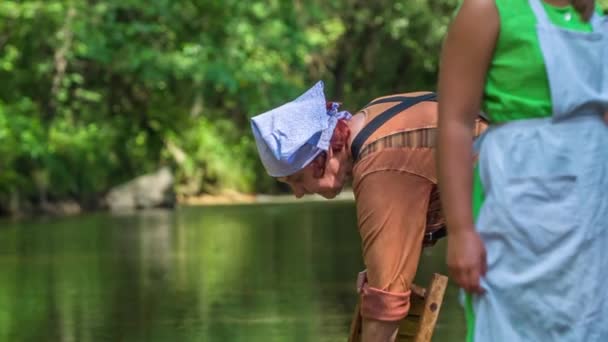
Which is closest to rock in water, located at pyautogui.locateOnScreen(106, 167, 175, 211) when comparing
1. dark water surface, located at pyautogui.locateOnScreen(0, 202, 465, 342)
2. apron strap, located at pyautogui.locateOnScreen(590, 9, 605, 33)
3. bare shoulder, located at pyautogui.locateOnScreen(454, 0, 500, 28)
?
dark water surface, located at pyautogui.locateOnScreen(0, 202, 465, 342)

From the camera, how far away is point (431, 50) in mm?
46219

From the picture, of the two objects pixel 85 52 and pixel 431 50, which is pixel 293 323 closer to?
pixel 85 52

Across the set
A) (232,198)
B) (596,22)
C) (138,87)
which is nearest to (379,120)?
(596,22)

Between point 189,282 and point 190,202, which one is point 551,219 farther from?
point 190,202

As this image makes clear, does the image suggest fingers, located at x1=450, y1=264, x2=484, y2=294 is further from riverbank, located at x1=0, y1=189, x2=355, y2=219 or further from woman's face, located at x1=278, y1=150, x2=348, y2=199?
riverbank, located at x1=0, y1=189, x2=355, y2=219

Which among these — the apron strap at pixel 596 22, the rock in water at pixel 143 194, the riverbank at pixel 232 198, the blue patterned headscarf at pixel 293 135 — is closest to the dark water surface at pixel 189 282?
the blue patterned headscarf at pixel 293 135

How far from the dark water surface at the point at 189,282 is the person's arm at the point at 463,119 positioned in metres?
4.78

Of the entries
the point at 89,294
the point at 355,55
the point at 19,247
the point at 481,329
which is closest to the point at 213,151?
the point at 355,55

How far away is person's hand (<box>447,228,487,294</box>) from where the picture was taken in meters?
3.07

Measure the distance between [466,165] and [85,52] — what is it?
23.3 meters

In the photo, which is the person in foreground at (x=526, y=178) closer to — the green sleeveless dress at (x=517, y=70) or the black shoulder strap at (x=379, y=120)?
the green sleeveless dress at (x=517, y=70)

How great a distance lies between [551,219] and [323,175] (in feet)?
4.76

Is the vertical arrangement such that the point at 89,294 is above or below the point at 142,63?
below

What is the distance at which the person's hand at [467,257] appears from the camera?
10.1 ft
